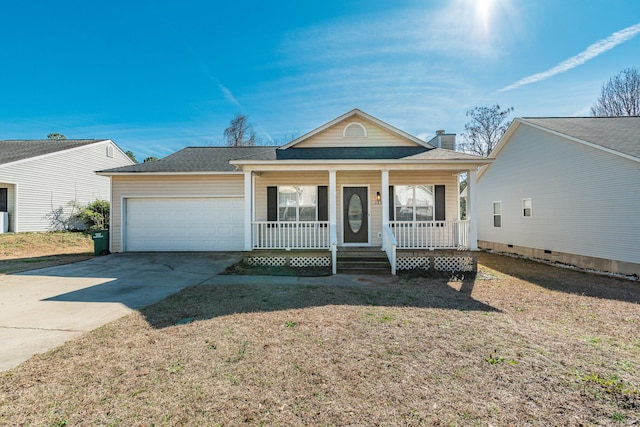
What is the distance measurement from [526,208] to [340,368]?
43.5 ft

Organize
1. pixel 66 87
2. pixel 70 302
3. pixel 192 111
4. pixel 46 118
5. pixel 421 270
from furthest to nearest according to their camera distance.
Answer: pixel 46 118, pixel 192 111, pixel 66 87, pixel 421 270, pixel 70 302

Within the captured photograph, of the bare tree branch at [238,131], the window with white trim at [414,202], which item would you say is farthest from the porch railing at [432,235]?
the bare tree branch at [238,131]

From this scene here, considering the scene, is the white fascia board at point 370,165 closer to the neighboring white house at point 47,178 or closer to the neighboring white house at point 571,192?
the neighboring white house at point 571,192

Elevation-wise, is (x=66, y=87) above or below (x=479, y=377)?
above

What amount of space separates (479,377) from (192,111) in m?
23.1

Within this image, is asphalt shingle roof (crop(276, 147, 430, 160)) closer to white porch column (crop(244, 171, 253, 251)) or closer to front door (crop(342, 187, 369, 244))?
white porch column (crop(244, 171, 253, 251))

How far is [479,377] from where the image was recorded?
302cm

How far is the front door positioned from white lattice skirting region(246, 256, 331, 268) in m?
1.58

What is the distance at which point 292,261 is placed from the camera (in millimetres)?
9695

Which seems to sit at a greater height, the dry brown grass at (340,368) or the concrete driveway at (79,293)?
the concrete driveway at (79,293)

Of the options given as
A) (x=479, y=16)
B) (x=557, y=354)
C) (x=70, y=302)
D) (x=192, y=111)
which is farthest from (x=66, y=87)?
(x=557, y=354)

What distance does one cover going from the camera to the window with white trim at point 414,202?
36.1 feet

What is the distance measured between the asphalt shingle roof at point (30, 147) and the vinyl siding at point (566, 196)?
24.9 m

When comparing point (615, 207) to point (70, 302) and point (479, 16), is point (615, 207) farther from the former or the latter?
point (70, 302)
